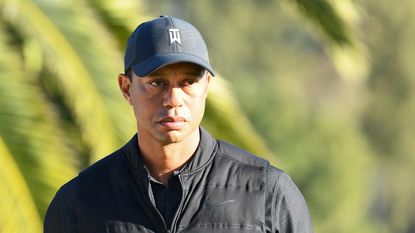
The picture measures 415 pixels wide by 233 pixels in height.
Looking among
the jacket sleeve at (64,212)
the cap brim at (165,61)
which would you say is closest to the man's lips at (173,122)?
the cap brim at (165,61)

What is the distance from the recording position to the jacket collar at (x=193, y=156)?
3936mm

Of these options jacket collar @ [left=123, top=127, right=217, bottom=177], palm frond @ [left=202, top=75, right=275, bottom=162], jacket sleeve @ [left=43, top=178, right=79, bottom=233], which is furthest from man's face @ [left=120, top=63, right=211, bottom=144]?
palm frond @ [left=202, top=75, right=275, bottom=162]

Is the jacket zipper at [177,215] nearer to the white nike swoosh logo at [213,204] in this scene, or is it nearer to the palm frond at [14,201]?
the white nike swoosh logo at [213,204]

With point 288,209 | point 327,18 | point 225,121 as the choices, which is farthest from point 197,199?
point 327,18

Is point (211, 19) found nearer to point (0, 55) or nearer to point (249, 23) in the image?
point (249, 23)

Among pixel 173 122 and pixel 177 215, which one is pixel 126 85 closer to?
pixel 173 122

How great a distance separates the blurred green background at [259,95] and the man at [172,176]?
108 inches

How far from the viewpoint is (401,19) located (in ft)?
120

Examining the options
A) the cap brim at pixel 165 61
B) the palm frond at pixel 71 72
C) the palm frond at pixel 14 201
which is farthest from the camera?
the palm frond at pixel 71 72

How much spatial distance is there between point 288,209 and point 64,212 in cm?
66

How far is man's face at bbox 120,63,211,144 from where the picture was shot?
3.80 metres

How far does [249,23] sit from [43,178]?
38870 millimetres

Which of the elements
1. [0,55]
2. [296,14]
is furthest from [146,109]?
[296,14]

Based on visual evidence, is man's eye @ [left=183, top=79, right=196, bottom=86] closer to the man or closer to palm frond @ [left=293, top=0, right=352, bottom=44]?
the man
